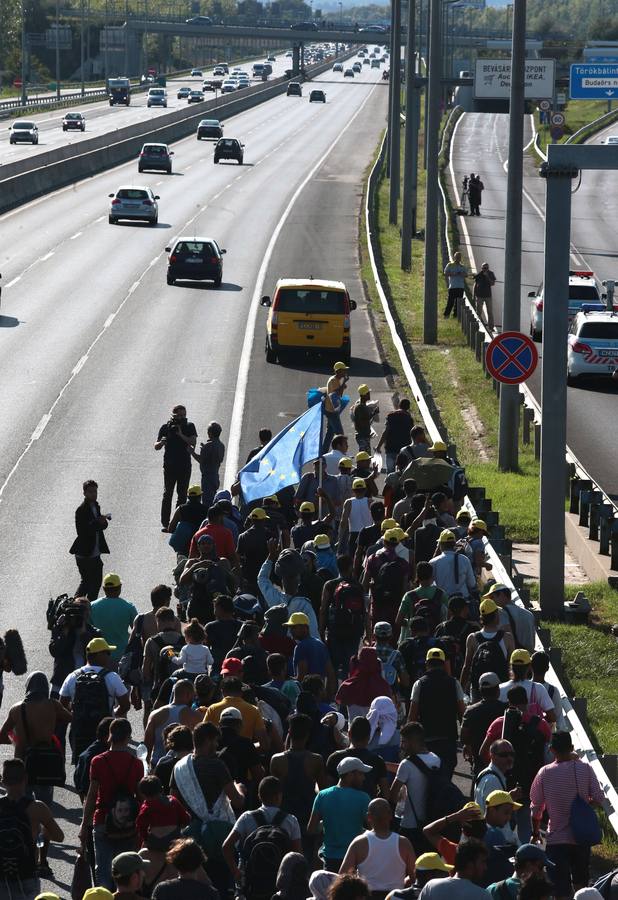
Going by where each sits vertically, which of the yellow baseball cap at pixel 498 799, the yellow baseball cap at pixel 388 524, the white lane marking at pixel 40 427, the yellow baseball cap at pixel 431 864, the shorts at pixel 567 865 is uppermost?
the yellow baseball cap at pixel 431 864

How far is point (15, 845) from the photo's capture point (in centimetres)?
952

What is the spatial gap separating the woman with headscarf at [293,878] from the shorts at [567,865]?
2150 millimetres

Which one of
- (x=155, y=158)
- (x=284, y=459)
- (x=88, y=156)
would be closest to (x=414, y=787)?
(x=284, y=459)

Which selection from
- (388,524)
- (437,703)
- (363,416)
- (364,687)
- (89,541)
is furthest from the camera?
(363,416)

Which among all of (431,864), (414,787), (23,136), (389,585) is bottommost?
(23,136)

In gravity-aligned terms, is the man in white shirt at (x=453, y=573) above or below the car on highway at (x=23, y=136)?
above

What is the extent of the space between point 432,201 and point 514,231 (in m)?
12.1

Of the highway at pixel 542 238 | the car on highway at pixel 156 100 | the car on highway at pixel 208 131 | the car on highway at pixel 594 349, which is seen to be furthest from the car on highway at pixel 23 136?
the car on highway at pixel 594 349

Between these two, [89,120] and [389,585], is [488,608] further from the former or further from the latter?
[89,120]

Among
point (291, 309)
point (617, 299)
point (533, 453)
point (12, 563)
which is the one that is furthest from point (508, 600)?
point (617, 299)

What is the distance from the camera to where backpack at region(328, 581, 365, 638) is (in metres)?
14.1

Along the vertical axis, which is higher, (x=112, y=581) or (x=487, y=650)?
(x=112, y=581)

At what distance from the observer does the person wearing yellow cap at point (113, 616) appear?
13.8 metres

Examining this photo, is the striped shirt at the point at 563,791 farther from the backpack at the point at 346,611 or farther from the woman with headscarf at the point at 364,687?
the backpack at the point at 346,611
